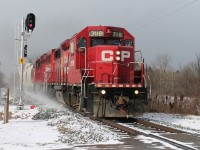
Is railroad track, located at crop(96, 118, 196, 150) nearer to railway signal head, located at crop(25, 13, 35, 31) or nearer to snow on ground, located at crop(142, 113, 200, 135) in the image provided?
snow on ground, located at crop(142, 113, 200, 135)

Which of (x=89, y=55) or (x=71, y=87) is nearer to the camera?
(x=89, y=55)

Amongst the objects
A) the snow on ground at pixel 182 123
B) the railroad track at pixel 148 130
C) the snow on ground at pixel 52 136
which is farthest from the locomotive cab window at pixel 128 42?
the snow on ground at pixel 52 136

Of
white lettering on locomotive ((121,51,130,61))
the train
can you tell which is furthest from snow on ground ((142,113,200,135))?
white lettering on locomotive ((121,51,130,61))

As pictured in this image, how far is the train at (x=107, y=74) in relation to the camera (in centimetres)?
1284

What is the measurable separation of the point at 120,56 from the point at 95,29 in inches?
70.0

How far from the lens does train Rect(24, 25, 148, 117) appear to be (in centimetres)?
1284

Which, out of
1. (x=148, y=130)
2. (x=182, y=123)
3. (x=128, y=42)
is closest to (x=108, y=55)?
(x=128, y=42)

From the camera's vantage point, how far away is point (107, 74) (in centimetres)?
1361

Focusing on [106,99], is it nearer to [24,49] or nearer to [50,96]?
[24,49]

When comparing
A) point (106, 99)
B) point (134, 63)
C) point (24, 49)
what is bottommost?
point (106, 99)

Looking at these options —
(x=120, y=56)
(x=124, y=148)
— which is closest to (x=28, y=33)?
(x=120, y=56)

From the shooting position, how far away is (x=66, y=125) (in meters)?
10.8

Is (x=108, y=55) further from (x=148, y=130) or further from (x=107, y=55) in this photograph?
(x=148, y=130)

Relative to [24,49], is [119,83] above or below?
below
